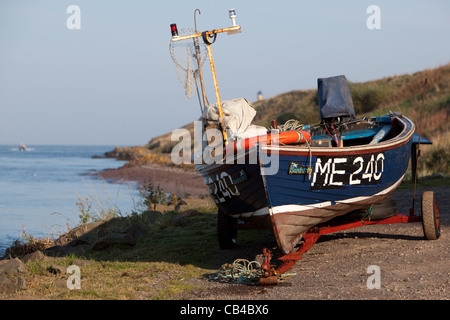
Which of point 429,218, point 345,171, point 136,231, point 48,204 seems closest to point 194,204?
point 136,231

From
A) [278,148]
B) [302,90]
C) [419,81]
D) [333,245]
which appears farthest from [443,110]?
[302,90]

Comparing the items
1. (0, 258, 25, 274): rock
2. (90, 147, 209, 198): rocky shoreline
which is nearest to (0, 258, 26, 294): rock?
(0, 258, 25, 274): rock

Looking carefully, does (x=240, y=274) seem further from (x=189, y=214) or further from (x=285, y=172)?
(x=189, y=214)

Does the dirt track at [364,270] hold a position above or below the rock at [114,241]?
above

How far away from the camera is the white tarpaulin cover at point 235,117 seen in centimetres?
971

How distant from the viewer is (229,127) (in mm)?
9703

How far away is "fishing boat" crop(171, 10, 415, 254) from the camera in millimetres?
8133

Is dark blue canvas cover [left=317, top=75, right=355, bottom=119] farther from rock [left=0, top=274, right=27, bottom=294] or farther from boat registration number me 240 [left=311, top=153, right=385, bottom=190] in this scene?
rock [left=0, top=274, right=27, bottom=294]

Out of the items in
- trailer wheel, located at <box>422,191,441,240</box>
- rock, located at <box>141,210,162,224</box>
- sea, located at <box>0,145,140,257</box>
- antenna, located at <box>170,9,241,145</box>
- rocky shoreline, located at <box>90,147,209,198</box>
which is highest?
antenna, located at <box>170,9,241,145</box>

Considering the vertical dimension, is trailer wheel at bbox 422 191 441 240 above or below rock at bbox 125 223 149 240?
above

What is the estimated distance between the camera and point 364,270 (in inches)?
312

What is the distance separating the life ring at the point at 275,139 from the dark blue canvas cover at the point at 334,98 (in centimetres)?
338

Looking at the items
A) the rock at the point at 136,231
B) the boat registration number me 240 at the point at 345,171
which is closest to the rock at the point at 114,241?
the rock at the point at 136,231

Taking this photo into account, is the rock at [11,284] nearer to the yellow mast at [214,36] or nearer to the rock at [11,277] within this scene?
the rock at [11,277]
